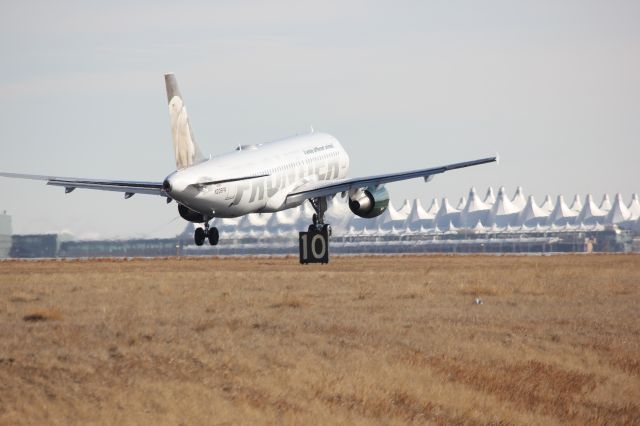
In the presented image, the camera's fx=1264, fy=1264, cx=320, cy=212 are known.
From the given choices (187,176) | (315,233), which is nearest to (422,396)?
(187,176)

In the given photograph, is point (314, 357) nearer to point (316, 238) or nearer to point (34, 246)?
point (316, 238)

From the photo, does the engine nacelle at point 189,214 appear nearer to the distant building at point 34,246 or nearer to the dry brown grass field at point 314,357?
the dry brown grass field at point 314,357

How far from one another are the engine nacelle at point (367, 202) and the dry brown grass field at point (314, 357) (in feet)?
65.5

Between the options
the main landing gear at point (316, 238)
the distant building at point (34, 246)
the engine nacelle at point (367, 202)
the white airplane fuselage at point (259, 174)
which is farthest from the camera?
the distant building at point (34, 246)

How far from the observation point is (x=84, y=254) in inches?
7628

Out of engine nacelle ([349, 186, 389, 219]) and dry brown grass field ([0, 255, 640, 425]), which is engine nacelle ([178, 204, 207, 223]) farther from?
dry brown grass field ([0, 255, 640, 425])

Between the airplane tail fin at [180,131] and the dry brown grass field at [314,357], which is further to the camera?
the airplane tail fin at [180,131]

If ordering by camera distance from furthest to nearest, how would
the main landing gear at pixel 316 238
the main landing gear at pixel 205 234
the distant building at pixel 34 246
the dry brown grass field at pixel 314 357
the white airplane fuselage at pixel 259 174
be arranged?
the distant building at pixel 34 246
the main landing gear at pixel 316 238
the main landing gear at pixel 205 234
the white airplane fuselage at pixel 259 174
the dry brown grass field at pixel 314 357

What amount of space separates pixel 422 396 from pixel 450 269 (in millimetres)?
35410

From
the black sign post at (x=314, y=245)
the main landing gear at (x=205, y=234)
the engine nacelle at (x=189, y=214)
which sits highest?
the engine nacelle at (x=189, y=214)

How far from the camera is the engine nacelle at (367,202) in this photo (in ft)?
201

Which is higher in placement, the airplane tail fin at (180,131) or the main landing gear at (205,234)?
the airplane tail fin at (180,131)

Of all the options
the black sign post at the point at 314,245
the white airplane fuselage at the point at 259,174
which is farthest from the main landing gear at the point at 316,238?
the white airplane fuselage at the point at 259,174

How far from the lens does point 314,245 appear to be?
64250 millimetres
